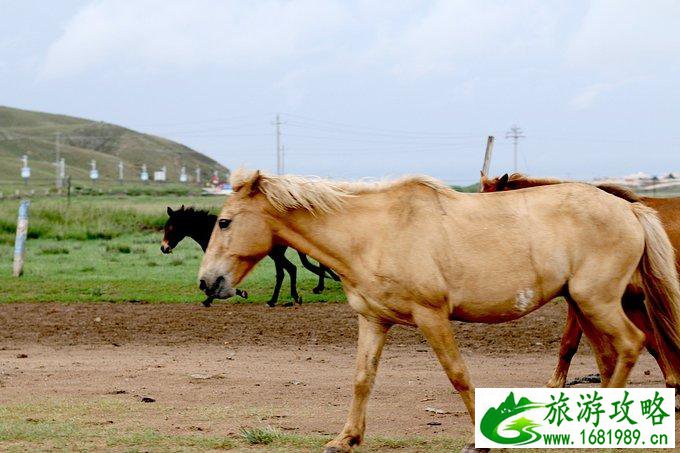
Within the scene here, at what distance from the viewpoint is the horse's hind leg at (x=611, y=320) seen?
6.43 metres

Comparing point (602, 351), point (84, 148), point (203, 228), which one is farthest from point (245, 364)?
point (84, 148)

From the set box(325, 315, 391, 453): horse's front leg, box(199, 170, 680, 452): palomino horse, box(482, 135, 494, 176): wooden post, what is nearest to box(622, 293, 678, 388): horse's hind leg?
box(199, 170, 680, 452): palomino horse

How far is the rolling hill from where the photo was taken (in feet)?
376

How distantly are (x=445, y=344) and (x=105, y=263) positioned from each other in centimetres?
1578

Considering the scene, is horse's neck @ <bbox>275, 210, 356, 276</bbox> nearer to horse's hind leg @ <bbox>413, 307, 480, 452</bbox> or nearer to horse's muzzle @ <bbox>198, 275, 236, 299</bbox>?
horse's muzzle @ <bbox>198, 275, 236, 299</bbox>

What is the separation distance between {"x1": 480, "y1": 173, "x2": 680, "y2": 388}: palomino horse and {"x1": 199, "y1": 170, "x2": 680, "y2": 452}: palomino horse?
4.29 ft

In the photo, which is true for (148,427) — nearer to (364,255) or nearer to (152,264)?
(364,255)

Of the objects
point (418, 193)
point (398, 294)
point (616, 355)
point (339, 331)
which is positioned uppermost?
point (418, 193)

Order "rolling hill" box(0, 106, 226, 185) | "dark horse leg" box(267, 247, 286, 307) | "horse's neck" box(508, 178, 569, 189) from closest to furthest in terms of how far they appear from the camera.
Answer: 1. "horse's neck" box(508, 178, 569, 189)
2. "dark horse leg" box(267, 247, 286, 307)
3. "rolling hill" box(0, 106, 226, 185)

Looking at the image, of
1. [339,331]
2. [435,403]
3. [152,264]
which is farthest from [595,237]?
[152,264]

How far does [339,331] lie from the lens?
12969 mm

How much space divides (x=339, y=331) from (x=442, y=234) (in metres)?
6.73

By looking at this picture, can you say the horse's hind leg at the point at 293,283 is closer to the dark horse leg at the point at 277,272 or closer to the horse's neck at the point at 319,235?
the dark horse leg at the point at 277,272

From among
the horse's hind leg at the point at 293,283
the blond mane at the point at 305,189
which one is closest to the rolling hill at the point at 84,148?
the horse's hind leg at the point at 293,283
